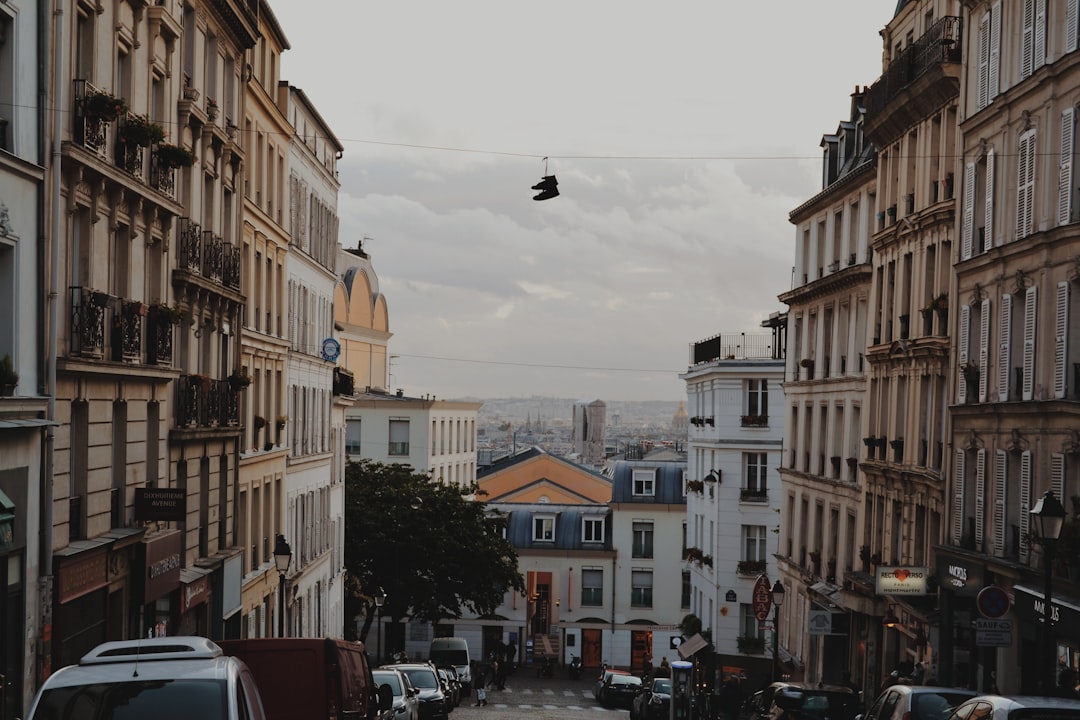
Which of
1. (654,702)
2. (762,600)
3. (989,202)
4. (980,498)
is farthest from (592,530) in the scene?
(989,202)

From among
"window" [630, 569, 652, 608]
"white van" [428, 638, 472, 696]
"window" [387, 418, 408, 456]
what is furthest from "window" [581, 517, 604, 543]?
"white van" [428, 638, 472, 696]

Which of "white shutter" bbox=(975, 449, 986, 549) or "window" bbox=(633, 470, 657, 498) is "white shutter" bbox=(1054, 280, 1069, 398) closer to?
"white shutter" bbox=(975, 449, 986, 549)

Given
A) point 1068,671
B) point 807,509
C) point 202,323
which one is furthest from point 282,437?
point 1068,671

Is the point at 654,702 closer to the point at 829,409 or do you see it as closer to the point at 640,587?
the point at 829,409

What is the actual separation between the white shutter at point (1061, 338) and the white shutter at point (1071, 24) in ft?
13.2

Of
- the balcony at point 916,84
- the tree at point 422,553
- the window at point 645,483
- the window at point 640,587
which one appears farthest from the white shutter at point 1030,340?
the window at point 640,587

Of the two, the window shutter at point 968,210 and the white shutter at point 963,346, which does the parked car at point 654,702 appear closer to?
the white shutter at point 963,346

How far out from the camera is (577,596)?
92312 mm

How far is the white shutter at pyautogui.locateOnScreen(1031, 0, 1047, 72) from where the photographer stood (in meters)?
28.8

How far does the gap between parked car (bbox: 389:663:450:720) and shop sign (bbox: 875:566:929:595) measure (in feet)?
32.9

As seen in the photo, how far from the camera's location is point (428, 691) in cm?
3697

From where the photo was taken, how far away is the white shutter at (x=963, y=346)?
33.3m

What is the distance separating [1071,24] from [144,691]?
68.6ft

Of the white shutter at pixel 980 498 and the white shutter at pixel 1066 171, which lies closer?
the white shutter at pixel 1066 171
